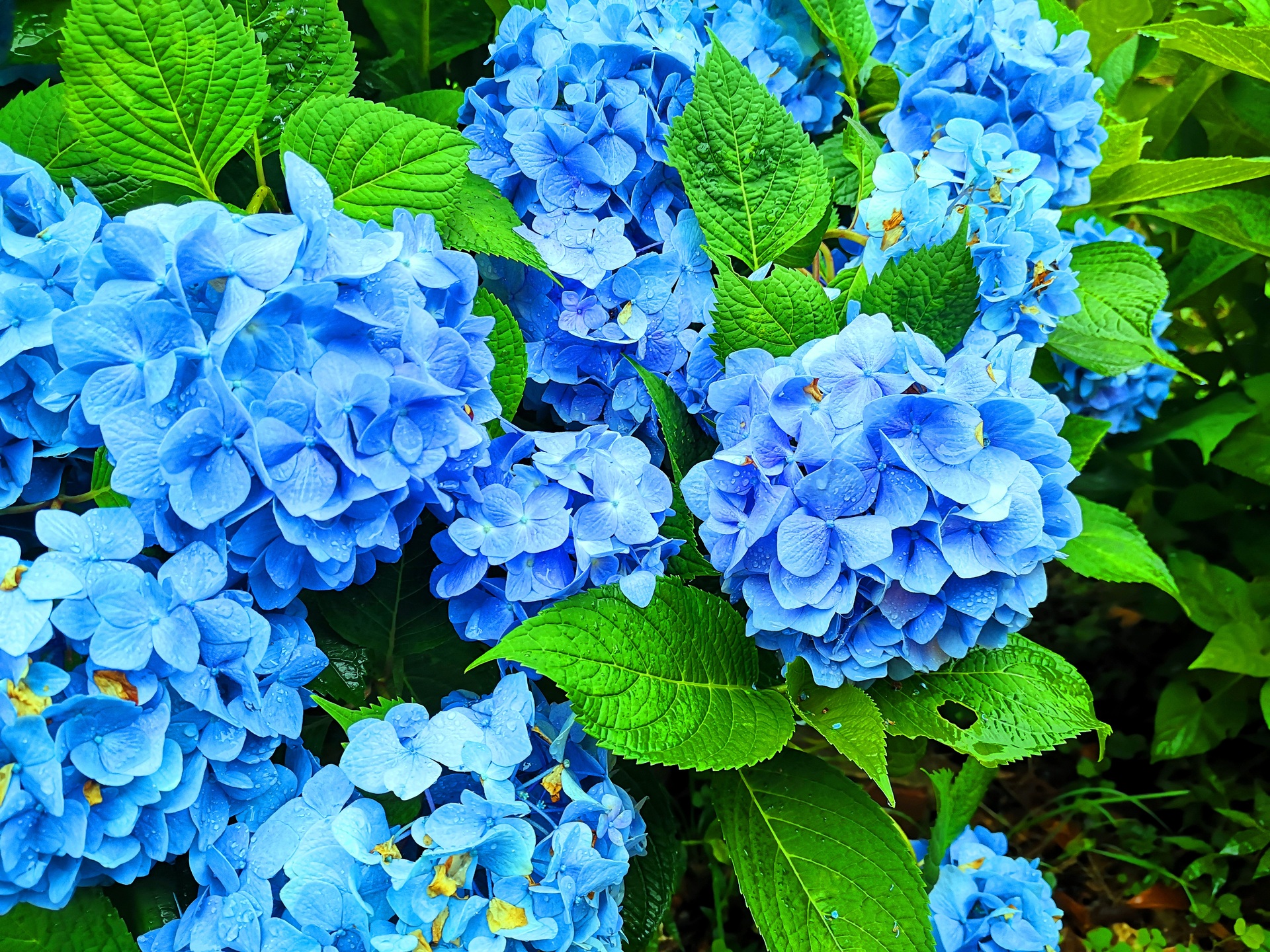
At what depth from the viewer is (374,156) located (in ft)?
3.31

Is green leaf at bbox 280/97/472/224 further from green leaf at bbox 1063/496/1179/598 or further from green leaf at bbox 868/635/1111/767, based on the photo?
green leaf at bbox 1063/496/1179/598

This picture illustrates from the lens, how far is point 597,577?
941 millimetres

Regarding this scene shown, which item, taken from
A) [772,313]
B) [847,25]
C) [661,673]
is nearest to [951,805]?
[661,673]

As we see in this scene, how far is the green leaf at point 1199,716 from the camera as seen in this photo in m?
1.88

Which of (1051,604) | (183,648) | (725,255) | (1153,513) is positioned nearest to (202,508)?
(183,648)

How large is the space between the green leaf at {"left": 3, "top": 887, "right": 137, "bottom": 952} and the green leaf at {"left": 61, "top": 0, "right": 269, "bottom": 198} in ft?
2.28

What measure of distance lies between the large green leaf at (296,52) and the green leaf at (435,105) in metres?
0.13

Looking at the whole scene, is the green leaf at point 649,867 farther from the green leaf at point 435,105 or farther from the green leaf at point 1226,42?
the green leaf at point 1226,42

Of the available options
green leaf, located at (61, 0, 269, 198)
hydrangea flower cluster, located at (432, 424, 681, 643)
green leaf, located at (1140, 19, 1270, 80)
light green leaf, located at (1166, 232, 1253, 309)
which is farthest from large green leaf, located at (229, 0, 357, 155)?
light green leaf, located at (1166, 232, 1253, 309)

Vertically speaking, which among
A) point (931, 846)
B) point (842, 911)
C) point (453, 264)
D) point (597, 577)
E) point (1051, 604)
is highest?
point (453, 264)

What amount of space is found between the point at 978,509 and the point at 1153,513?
1.49 meters

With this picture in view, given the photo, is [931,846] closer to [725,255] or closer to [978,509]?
[978,509]

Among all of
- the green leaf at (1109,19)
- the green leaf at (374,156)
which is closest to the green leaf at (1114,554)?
the green leaf at (1109,19)

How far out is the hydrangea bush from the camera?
0.76 m
